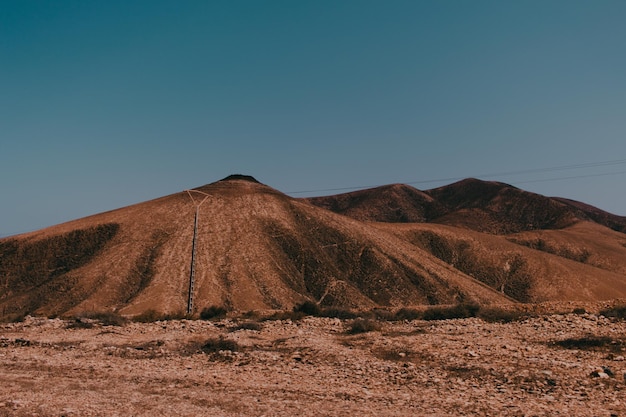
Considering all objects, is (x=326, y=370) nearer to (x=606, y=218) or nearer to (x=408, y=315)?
(x=408, y=315)

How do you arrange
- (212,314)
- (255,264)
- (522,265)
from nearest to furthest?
(212,314) < (255,264) < (522,265)

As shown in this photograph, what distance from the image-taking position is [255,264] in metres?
62.0

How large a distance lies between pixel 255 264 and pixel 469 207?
115 m

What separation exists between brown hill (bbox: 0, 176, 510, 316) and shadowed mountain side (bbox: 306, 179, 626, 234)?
2890 inches

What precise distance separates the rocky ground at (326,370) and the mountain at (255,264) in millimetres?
28687

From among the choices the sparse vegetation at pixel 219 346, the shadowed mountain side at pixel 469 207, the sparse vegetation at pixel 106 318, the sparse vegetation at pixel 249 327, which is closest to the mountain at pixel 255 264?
the sparse vegetation at pixel 106 318

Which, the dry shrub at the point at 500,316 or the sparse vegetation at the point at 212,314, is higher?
the sparse vegetation at the point at 212,314

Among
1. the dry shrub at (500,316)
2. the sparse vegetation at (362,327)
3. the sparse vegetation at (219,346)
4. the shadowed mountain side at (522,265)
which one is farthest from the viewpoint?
the shadowed mountain side at (522,265)

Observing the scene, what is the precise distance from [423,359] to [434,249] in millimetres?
78287

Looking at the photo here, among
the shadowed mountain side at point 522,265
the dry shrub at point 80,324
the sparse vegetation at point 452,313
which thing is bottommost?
the shadowed mountain side at point 522,265

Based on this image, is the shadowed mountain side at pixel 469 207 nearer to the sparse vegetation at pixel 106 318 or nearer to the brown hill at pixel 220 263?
the brown hill at pixel 220 263

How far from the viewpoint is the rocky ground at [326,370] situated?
10.4 metres

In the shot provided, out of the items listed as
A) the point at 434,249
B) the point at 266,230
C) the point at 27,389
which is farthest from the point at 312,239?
the point at 27,389

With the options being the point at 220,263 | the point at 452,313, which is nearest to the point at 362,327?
the point at 452,313
